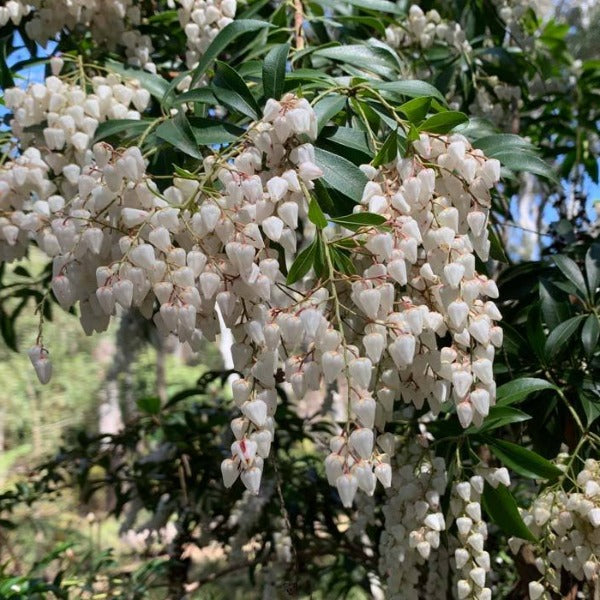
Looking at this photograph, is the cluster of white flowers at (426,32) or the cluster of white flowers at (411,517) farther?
the cluster of white flowers at (426,32)

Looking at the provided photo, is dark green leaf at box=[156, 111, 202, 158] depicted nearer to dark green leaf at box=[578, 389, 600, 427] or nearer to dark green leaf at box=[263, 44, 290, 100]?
dark green leaf at box=[263, 44, 290, 100]

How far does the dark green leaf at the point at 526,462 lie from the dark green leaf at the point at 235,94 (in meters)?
0.66

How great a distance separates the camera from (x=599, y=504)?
122 centimetres

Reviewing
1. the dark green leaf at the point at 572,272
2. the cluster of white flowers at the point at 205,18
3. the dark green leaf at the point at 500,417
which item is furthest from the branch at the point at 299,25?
the dark green leaf at the point at 500,417

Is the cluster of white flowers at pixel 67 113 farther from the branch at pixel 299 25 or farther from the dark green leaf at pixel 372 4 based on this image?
the dark green leaf at pixel 372 4

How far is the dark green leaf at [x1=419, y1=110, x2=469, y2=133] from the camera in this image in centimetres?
108

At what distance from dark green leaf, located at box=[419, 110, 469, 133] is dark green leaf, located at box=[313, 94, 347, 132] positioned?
138 millimetres

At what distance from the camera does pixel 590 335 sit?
55.9 inches

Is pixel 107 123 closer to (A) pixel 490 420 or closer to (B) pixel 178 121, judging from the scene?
(B) pixel 178 121

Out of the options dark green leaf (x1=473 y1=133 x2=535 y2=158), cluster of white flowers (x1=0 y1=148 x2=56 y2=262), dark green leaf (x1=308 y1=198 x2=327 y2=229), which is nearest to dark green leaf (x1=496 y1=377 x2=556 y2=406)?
dark green leaf (x1=473 y1=133 x2=535 y2=158)

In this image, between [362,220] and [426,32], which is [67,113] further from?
[426,32]

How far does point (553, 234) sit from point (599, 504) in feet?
2.80

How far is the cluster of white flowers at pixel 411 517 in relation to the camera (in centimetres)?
123

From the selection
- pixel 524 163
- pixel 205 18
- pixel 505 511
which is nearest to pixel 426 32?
pixel 205 18
